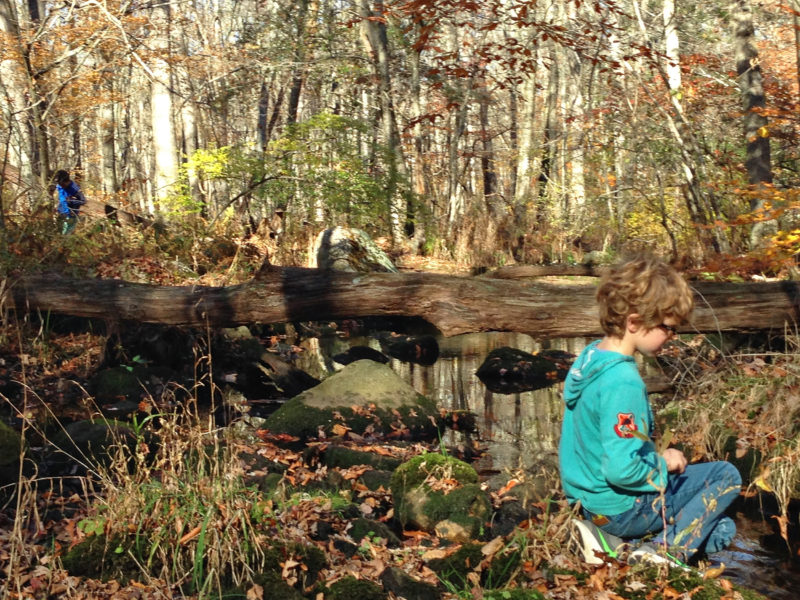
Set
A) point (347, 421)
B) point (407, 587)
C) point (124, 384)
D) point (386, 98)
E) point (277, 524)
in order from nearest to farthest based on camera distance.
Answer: point (407, 587) < point (277, 524) < point (347, 421) < point (124, 384) < point (386, 98)

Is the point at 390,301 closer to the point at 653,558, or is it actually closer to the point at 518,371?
the point at 518,371

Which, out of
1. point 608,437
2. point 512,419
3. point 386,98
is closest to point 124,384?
point 512,419

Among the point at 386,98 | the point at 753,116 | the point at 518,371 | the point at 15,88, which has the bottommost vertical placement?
the point at 518,371

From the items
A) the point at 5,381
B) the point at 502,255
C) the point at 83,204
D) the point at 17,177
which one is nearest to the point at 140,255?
the point at 83,204

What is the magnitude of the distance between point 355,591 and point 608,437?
1389mm

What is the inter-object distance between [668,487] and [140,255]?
1036 cm

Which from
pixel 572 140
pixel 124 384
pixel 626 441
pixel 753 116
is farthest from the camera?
pixel 572 140

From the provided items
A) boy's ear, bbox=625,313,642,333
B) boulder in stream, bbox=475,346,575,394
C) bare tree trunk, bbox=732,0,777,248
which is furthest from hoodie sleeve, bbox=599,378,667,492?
bare tree trunk, bbox=732,0,777,248

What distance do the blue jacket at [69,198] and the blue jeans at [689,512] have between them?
11.3 m

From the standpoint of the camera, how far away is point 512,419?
327 inches

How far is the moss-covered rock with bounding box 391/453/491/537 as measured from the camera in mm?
5117

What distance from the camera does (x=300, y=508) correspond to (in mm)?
4934

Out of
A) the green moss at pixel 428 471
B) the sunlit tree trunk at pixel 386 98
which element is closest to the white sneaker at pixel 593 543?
the green moss at pixel 428 471

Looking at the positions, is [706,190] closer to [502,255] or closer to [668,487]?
[502,255]
